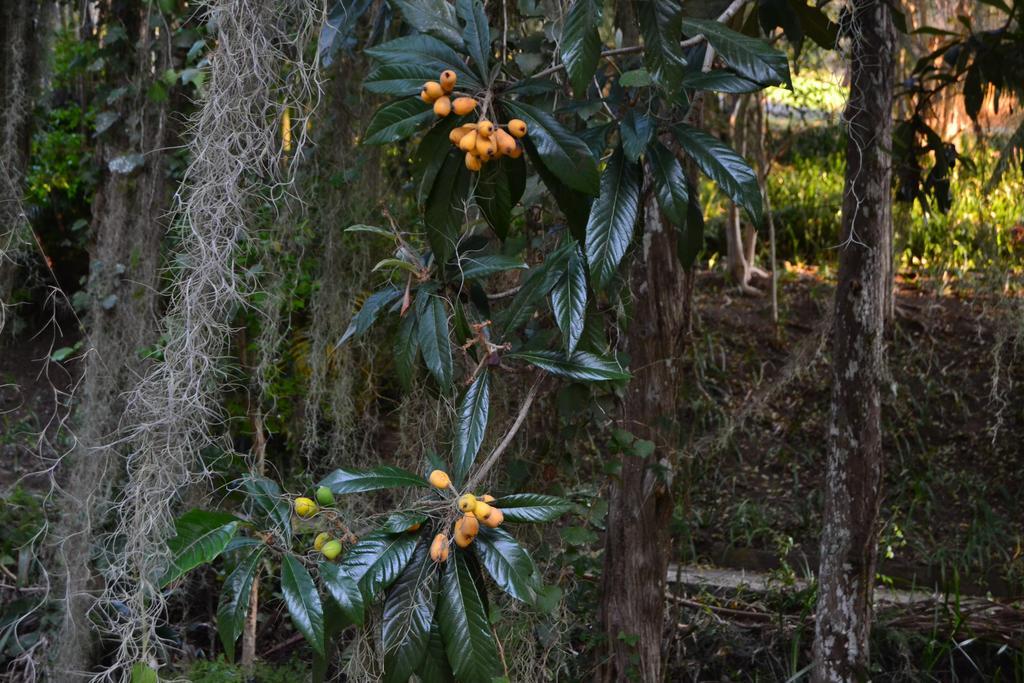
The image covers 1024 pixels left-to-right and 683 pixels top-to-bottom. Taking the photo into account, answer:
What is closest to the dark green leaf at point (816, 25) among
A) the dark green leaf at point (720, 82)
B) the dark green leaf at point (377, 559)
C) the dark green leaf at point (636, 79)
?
the dark green leaf at point (720, 82)

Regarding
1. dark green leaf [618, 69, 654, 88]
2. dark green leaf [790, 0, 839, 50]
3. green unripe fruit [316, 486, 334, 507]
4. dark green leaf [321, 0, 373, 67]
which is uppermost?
dark green leaf [790, 0, 839, 50]

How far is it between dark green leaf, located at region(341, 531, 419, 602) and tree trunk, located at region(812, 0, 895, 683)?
1.78m

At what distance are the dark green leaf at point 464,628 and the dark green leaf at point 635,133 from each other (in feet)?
2.33

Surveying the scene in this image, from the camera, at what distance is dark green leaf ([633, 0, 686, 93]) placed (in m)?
1.47

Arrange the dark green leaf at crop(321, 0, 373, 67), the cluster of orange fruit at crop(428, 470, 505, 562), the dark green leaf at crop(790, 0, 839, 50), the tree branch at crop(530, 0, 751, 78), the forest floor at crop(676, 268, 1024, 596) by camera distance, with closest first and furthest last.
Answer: the cluster of orange fruit at crop(428, 470, 505, 562) < the tree branch at crop(530, 0, 751, 78) < the dark green leaf at crop(321, 0, 373, 67) < the dark green leaf at crop(790, 0, 839, 50) < the forest floor at crop(676, 268, 1024, 596)

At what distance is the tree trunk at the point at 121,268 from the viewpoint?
2.71 m

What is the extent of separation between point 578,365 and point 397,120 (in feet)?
1.72

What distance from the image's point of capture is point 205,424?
1.75 metres

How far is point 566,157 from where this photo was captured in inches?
57.9

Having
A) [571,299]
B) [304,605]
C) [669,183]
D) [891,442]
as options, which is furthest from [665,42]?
[891,442]

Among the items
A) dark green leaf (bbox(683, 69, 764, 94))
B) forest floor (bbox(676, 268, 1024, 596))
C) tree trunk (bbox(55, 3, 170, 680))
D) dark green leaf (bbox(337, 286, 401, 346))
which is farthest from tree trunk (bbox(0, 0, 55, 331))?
forest floor (bbox(676, 268, 1024, 596))

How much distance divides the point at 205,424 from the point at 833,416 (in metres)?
1.94

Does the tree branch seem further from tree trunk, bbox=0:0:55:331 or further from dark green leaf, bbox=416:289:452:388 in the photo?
tree trunk, bbox=0:0:55:331

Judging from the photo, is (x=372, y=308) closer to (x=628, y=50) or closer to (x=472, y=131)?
(x=472, y=131)
